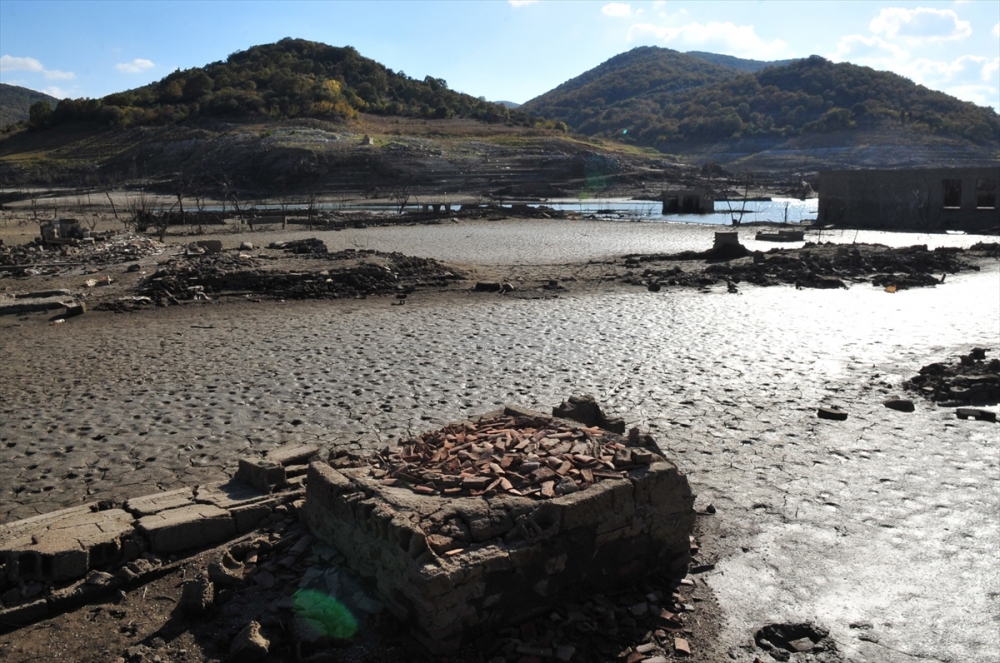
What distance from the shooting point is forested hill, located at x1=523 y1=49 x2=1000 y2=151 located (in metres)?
104

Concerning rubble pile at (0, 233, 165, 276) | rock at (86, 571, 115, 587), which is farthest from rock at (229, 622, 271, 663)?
rubble pile at (0, 233, 165, 276)

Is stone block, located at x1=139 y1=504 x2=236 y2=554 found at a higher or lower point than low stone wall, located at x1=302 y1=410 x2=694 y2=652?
lower

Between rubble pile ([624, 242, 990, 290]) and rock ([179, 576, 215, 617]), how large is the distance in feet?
49.4

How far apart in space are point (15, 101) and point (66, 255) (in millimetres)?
170526

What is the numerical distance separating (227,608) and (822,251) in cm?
2165

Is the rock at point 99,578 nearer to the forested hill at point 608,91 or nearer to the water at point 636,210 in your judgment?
the water at point 636,210

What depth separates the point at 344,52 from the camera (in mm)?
124125

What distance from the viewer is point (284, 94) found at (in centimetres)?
9006

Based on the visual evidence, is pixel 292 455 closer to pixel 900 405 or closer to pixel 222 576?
pixel 222 576

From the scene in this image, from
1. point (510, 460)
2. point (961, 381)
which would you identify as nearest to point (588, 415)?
point (510, 460)

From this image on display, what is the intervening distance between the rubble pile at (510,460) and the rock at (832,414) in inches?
166

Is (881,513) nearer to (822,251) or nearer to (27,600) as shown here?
(27,600)

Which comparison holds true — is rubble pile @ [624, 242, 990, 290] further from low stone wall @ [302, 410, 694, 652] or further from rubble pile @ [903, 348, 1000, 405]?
low stone wall @ [302, 410, 694, 652]

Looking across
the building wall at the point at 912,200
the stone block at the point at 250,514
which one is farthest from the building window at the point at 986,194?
the stone block at the point at 250,514
